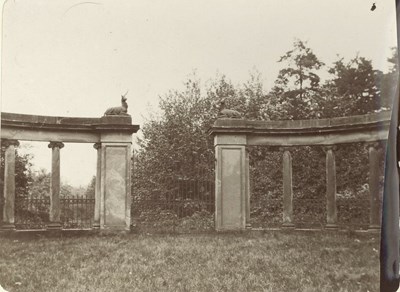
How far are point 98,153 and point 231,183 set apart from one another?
9.17ft

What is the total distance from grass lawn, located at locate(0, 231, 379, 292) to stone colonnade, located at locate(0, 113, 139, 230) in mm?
1162

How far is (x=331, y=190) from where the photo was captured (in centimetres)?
885

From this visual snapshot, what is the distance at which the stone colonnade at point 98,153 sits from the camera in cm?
796

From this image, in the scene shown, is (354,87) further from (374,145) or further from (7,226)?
(7,226)

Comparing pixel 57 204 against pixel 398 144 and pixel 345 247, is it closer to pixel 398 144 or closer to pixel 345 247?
pixel 345 247

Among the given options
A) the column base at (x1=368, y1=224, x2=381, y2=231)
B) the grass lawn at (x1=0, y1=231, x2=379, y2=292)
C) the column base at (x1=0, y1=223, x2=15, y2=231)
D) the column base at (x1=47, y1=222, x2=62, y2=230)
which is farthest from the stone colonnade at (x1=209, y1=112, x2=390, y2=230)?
the column base at (x1=0, y1=223, x2=15, y2=231)

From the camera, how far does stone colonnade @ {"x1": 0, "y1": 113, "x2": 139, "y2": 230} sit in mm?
7964

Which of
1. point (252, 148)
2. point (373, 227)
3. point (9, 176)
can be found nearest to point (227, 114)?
point (252, 148)

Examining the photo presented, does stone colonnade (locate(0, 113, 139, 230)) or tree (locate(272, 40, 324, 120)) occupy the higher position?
tree (locate(272, 40, 324, 120))

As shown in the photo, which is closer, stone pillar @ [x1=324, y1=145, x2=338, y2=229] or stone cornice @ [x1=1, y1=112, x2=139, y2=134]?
stone cornice @ [x1=1, y1=112, x2=139, y2=134]

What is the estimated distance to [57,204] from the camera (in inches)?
332

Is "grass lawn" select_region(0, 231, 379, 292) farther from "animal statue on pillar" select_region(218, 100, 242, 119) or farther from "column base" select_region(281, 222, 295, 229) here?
"animal statue on pillar" select_region(218, 100, 242, 119)

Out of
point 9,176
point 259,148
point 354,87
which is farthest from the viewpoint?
point 259,148

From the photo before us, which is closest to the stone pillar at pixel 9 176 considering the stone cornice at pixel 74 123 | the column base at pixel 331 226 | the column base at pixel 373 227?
the stone cornice at pixel 74 123
